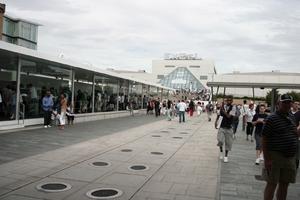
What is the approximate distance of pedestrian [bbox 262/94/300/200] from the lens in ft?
17.7

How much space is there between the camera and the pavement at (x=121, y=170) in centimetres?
670

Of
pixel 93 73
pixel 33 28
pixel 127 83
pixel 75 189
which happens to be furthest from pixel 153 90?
pixel 75 189

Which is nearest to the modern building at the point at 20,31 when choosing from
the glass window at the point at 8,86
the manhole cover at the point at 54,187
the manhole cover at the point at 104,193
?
the glass window at the point at 8,86

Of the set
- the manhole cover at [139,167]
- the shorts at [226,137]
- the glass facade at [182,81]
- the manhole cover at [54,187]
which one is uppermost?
the glass facade at [182,81]

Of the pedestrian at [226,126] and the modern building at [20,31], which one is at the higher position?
the modern building at [20,31]

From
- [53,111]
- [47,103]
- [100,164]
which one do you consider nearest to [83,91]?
[53,111]

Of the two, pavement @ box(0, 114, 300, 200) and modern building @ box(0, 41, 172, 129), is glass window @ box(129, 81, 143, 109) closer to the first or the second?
modern building @ box(0, 41, 172, 129)

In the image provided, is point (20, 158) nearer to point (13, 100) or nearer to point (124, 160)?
point (124, 160)

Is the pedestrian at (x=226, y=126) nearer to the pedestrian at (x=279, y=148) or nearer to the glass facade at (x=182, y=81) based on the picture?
the pedestrian at (x=279, y=148)

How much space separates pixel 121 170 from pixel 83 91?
15072mm

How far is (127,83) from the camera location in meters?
33.5

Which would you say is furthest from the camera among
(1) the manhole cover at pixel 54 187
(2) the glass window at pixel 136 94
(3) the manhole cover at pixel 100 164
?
(2) the glass window at pixel 136 94

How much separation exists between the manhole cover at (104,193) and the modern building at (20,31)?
1965 inches

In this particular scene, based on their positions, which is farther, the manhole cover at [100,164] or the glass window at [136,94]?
the glass window at [136,94]
